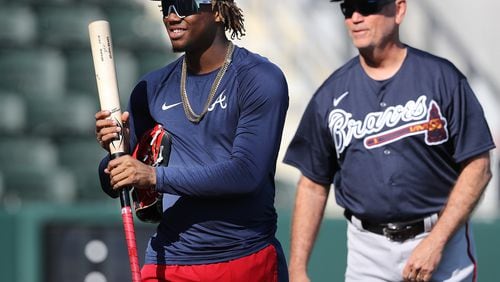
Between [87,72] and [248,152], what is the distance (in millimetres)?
7316

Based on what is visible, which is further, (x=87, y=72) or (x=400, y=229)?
(x=87, y=72)

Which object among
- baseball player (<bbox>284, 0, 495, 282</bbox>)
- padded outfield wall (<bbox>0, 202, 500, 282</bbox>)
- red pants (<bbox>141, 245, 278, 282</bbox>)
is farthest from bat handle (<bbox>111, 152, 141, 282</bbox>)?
padded outfield wall (<bbox>0, 202, 500, 282</bbox>)

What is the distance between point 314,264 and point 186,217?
13.1 feet

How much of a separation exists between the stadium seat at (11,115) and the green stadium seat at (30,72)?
0.83 feet

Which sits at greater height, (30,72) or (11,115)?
(30,72)

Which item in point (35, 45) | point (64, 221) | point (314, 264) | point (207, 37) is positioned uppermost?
point (35, 45)

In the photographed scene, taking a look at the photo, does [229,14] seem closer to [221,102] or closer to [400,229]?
[221,102]

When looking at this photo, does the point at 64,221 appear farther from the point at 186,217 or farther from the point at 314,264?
the point at 186,217

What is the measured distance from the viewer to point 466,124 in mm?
4438

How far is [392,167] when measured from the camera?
4504 mm

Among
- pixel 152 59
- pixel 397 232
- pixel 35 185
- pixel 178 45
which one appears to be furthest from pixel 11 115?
pixel 178 45

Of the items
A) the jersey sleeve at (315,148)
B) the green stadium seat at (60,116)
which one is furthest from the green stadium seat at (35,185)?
the jersey sleeve at (315,148)

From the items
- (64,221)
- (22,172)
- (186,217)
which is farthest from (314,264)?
(186,217)

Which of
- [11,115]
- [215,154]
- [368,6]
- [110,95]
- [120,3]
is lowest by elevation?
[215,154]
